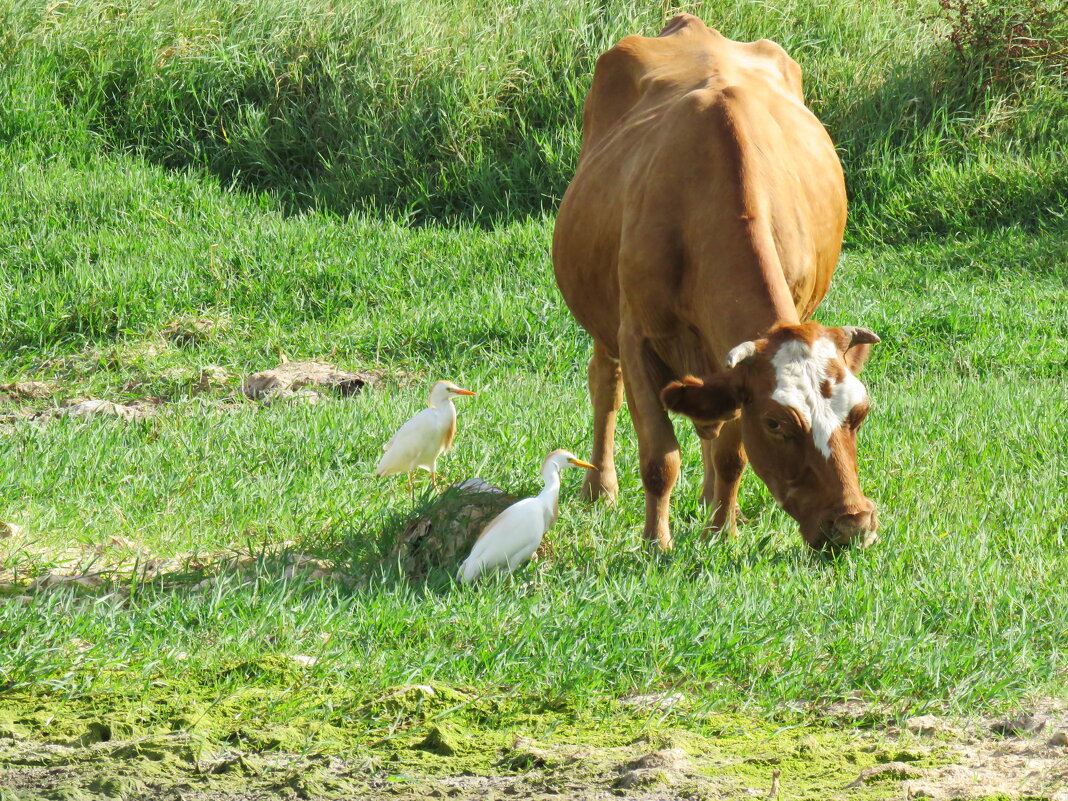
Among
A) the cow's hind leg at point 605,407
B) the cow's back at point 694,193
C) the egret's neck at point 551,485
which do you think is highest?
the cow's back at point 694,193

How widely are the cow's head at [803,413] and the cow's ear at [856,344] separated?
0.11 ft

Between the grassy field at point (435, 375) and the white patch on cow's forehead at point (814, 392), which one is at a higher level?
the white patch on cow's forehead at point (814, 392)

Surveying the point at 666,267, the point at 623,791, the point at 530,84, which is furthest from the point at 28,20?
the point at 623,791

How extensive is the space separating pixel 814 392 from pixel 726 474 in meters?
1.04

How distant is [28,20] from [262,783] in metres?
11.4

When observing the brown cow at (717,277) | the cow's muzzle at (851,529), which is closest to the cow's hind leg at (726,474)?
the brown cow at (717,277)

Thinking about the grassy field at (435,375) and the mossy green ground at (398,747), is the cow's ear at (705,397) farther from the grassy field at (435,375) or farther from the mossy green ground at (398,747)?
the mossy green ground at (398,747)

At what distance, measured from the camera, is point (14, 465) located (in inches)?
232

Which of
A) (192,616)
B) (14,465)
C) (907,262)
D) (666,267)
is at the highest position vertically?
(666,267)

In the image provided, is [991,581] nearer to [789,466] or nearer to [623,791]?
[789,466]

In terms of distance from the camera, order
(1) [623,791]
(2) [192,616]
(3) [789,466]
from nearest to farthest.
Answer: (1) [623,791] → (2) [192,616] → (3) [789,466]

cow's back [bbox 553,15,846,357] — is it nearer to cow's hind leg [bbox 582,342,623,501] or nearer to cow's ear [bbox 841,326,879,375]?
cow's hind leg [bbox 582,342,623,501]

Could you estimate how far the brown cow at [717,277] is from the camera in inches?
175

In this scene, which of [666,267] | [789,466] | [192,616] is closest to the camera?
[192,616]
